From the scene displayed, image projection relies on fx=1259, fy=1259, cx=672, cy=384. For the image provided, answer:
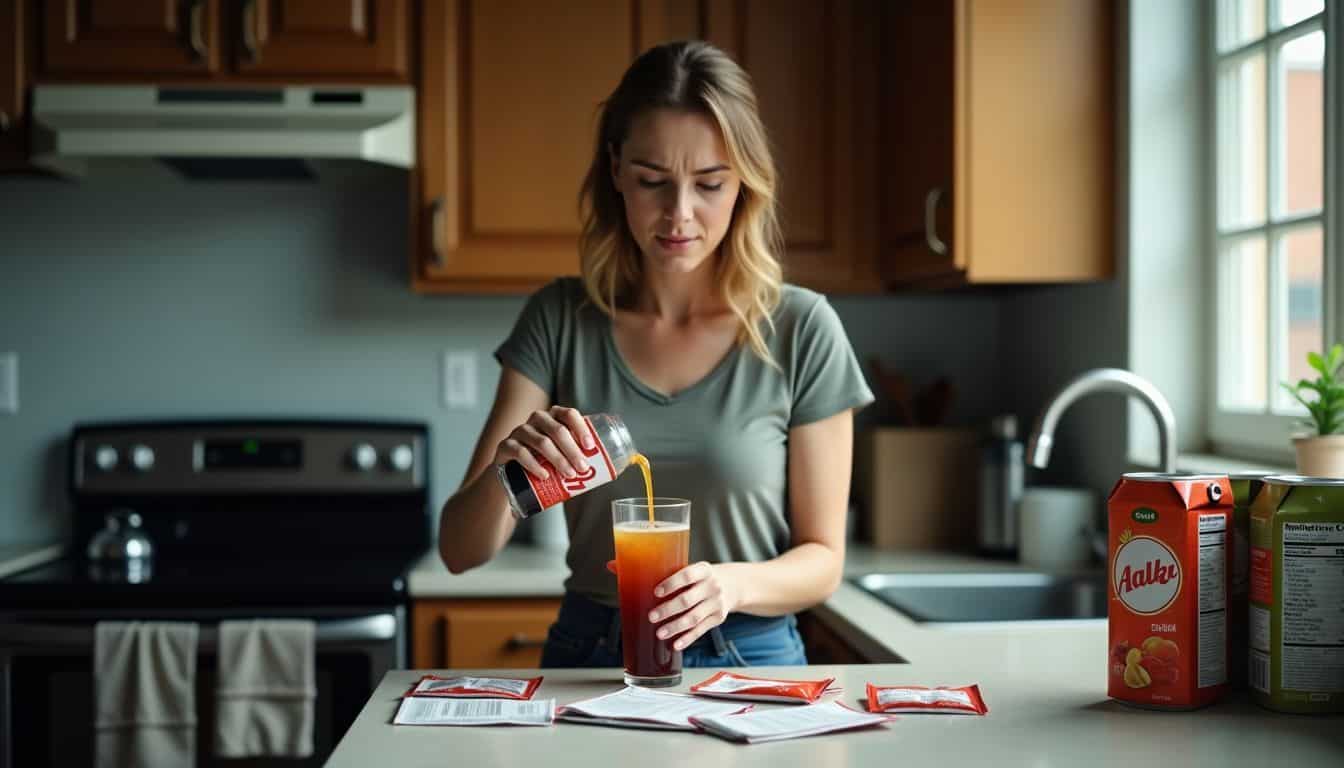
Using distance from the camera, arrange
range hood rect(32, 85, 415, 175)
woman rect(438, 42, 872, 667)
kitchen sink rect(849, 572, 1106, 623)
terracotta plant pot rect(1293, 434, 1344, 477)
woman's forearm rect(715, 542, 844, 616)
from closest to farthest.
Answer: woman's forearm rect(715, 542, 844, 616), woman rect(438, 42, 872, 667), terracotta plant pot rect(1293, 434, 1344, 477), kitchen sink rect(849, 572, 1106, 623), range hood rect(32, 85, 415, 175)

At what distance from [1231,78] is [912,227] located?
633 millimetres

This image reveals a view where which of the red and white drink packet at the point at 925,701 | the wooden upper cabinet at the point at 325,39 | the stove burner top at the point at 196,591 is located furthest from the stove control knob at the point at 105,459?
the red and white drink packet at the point at 925,701

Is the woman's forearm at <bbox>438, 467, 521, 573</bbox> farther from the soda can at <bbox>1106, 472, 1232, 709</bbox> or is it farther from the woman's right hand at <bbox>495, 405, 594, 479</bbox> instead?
the soda can at <bbox>1106, 472, 1232, 709</bbox>

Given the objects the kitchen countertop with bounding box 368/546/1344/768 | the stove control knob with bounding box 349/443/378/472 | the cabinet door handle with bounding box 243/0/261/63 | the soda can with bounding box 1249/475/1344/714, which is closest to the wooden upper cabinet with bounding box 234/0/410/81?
the cabinet door handle with bounding box 243/0/261/63

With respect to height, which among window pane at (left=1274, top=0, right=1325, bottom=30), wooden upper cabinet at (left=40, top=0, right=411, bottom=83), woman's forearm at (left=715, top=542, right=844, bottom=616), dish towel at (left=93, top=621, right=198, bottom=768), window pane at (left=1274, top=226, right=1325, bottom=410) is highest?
wooden upper cabinet at (left=40, top=0, right=411, bottom=83)

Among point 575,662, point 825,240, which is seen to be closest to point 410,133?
point 825,240

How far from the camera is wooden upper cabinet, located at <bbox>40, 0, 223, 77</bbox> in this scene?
2592mm

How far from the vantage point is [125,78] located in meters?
2.61

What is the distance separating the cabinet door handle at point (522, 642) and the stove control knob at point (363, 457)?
2.23 ft

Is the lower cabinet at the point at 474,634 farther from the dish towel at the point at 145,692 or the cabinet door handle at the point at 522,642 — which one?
the dish towel at the point at 145,692

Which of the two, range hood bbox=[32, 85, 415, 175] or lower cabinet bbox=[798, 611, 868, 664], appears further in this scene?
range hood bbox=[32, 85, 415, 175]

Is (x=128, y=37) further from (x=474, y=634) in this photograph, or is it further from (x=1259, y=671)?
(x=1259, y=671)

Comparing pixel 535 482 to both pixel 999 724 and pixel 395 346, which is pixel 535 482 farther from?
pixel 395 346

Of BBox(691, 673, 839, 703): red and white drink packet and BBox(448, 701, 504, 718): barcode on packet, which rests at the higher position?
BBox(691, 673, 839, 703): red and white drink packet
